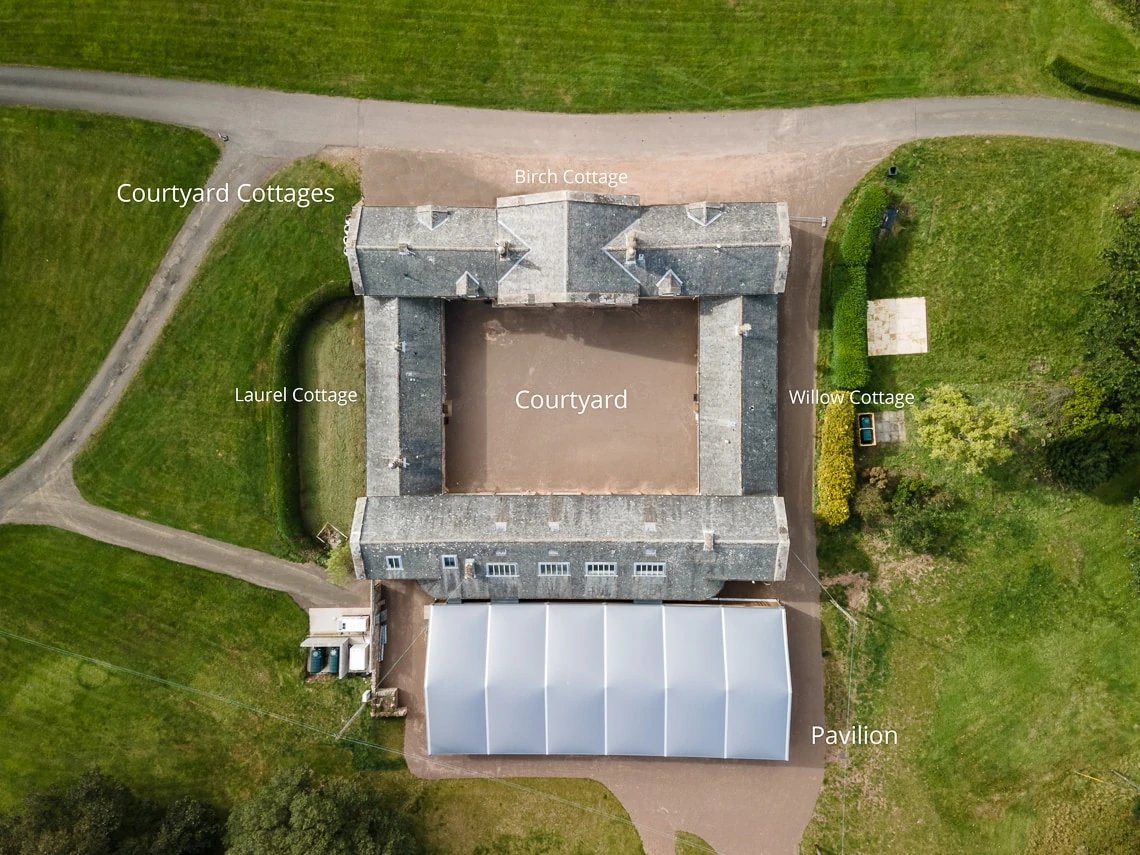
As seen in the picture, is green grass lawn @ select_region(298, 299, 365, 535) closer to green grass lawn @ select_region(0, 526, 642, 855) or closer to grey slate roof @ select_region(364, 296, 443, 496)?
grey slate roof @ select_region(364, 296, 443, 496)

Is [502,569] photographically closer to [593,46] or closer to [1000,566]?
[1000,566]

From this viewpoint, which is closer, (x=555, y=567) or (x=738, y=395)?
(x=738, y=395)

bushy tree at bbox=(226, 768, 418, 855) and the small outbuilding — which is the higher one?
the small outbuilding

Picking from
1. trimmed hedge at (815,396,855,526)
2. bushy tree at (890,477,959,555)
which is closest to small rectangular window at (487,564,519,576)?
trimmed hedge at (815,396,855,526)

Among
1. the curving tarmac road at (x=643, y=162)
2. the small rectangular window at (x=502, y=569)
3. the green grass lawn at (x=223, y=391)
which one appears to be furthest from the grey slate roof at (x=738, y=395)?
the green grass lawn at (x=223, y=391)

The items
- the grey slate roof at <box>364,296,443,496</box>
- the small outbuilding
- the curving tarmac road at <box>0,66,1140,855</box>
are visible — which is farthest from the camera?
the small outbuilding

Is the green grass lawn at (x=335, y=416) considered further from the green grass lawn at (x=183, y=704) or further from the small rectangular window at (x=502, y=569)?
the small rectangular window at (x=502, y=569)

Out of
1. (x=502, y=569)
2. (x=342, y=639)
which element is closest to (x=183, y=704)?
(x=342, y=639)
